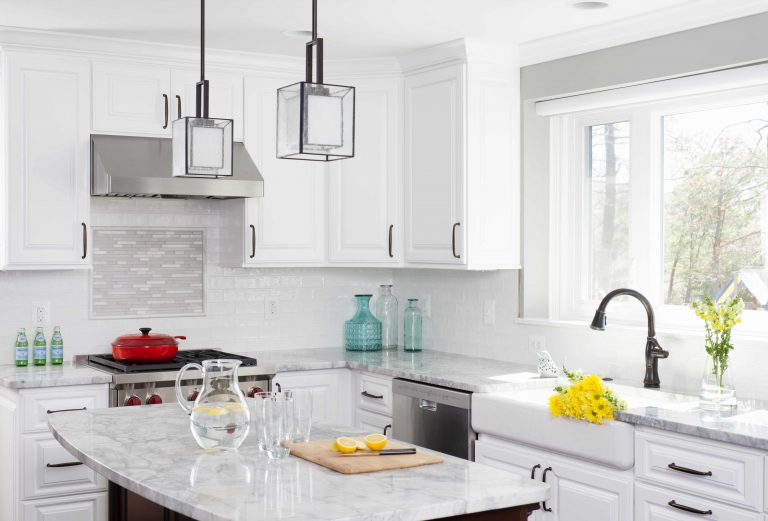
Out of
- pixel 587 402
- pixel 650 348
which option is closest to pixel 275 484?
pixel 587 402

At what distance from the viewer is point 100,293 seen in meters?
4.92

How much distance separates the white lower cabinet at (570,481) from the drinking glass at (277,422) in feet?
4.73

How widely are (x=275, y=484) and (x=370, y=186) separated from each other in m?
3.00

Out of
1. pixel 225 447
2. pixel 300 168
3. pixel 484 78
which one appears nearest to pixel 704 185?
pixel 484 78

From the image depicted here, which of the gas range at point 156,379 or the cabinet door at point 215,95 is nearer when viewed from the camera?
the gas range at point 156,379

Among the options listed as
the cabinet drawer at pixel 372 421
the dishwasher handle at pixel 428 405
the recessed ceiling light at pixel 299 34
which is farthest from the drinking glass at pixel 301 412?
the recessed ceiling light at pixel 299 34

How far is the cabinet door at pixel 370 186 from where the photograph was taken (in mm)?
5105

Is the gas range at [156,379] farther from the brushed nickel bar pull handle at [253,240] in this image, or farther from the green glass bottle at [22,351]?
the brushed nickel bar pull handle at [253,240]

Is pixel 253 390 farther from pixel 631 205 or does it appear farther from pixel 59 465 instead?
pixel 631 205

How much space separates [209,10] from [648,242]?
7.19ft

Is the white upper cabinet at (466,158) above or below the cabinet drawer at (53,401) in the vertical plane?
above

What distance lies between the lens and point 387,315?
5574 mm

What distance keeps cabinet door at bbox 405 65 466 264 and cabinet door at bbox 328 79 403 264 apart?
0.26 ft

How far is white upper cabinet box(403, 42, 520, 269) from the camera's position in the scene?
469cm
